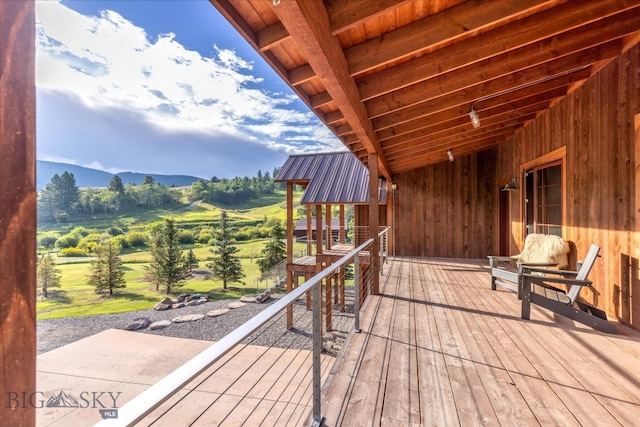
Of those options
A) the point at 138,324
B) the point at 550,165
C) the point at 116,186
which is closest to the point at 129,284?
the point at 138,324

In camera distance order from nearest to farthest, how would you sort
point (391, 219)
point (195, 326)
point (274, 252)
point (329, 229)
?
point (391, 219), point (329, 229), point (195, 326), point (274, 252)

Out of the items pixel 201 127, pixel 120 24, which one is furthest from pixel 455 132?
pixel 201 127

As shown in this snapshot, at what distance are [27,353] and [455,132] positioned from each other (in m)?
6.00

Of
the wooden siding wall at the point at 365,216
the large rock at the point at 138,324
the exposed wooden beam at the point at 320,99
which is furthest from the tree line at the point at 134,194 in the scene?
the exposed wooden beam at the point at 320,99

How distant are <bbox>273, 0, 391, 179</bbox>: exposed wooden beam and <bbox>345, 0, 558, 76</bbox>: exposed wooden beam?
0.63ft

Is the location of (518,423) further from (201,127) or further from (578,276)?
(201,127)

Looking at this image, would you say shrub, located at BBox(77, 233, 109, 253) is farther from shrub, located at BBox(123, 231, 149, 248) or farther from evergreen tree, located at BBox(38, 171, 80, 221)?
shrub, located at BBox(123, 231, 149, 248)

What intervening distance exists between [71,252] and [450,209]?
94.0 feet

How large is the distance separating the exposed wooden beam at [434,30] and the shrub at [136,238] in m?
31.3

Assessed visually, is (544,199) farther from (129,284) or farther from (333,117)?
(129,284)

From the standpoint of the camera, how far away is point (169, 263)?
2077 centimetres

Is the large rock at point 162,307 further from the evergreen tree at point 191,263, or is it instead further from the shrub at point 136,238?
the shrub at point 136,238

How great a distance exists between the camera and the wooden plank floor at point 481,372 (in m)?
1.81

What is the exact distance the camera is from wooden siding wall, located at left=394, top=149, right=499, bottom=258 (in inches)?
309
